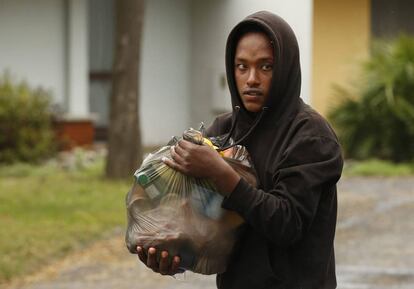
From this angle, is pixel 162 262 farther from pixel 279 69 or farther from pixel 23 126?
pixel 23 126

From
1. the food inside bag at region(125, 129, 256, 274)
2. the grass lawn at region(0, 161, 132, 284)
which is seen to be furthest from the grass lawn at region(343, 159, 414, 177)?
the food inside bag at region(125, 129, 256, 274)

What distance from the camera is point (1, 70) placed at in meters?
17.3

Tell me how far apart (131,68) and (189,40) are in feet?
21.1

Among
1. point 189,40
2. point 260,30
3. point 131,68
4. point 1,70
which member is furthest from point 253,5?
point 260,30

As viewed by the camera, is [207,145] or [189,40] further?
[189,40]

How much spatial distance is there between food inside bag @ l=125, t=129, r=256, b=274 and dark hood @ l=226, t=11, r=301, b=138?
0.61 feet

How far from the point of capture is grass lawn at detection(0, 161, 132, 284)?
9219 millimetres

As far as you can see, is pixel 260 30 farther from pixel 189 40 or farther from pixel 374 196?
pixel 189 40

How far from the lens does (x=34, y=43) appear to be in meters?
17.5

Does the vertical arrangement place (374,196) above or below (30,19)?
below

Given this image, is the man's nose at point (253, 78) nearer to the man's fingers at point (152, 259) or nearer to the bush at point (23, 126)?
the man's fingers at point (152, 259)

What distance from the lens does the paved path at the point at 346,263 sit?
8.24m

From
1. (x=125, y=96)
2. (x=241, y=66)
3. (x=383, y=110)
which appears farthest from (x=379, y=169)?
(x=241, y=66)

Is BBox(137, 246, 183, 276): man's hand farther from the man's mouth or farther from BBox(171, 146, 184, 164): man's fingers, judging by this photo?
the man's mouth
